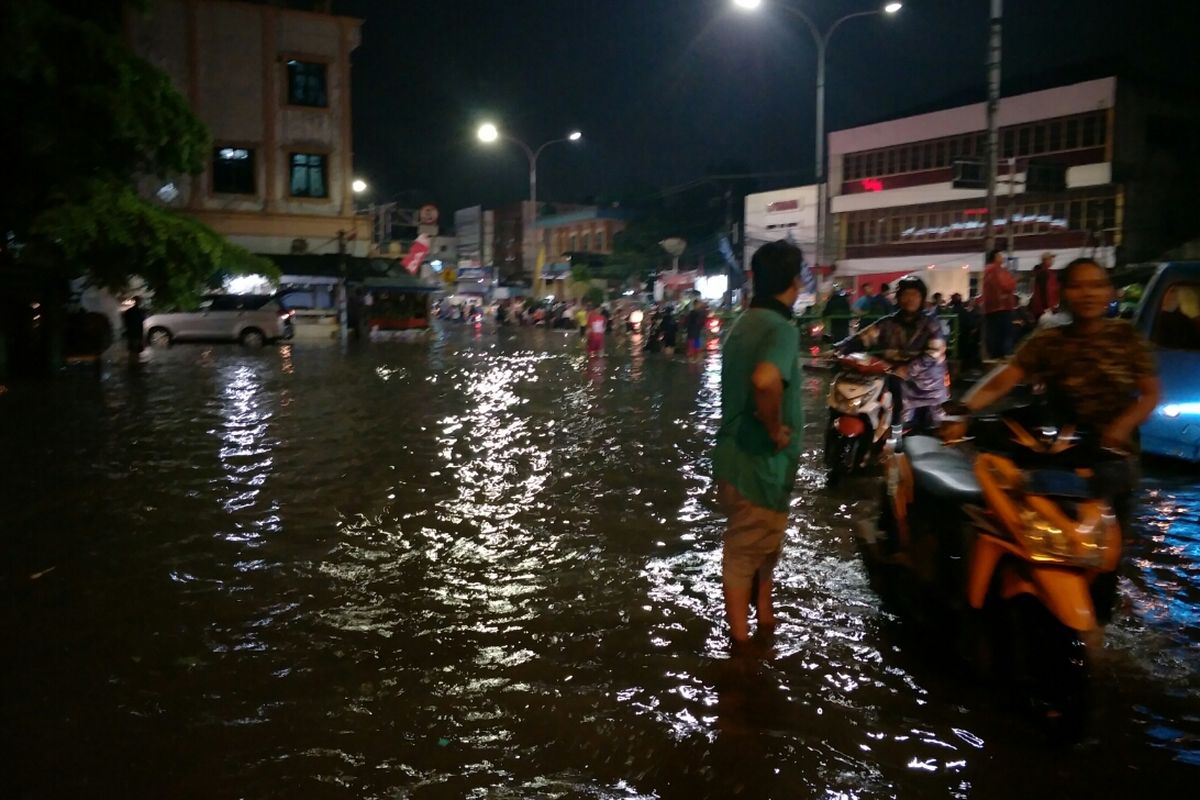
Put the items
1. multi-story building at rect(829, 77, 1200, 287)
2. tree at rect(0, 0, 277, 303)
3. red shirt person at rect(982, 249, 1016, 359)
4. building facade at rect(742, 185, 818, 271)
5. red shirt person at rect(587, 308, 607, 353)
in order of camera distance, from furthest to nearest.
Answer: building facade at rect(742, 185, 818, 271) < multi-story building at rect(829, 77, 1200, 287) < red shirt person at rect(587, 308, 607, 353) < tree at rect(0, 0, 277, 303) < red shirt person at rect(982, 249, 1016, 359)

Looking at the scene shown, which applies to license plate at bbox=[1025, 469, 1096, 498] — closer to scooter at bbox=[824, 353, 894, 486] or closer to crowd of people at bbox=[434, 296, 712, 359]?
scooter at bbox=[824, 353, 894, 486]

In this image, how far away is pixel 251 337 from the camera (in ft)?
111

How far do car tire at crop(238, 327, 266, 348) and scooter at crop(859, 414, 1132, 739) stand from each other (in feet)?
103

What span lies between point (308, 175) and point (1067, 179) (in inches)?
1082

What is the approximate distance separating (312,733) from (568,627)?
1598 millimetres

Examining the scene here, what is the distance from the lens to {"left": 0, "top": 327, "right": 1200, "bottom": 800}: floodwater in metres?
3.79

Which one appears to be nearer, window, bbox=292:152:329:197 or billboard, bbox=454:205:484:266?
window, bbox=292:152:329:197

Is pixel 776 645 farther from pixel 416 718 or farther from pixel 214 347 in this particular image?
pixel 214 347

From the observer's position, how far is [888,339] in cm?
884

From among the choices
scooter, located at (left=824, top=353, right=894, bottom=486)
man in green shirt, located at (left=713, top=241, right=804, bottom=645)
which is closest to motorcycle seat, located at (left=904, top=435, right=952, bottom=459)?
man in green shirt, located at (left=713, top=241, right=804, bottom=645)

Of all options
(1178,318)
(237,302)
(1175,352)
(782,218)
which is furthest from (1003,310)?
(782,218)

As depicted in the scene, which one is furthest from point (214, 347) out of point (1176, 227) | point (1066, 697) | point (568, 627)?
point (1176, 227)

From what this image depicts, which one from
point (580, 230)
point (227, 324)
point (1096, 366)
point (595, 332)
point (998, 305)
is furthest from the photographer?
point (580, 230)

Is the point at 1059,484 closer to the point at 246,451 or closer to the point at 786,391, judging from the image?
the point at 786,391
